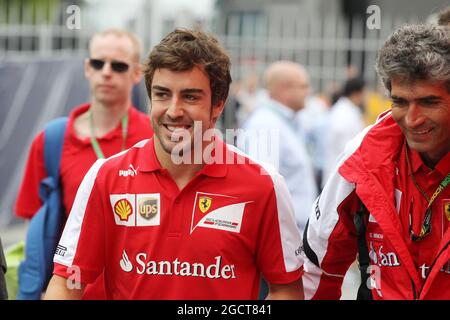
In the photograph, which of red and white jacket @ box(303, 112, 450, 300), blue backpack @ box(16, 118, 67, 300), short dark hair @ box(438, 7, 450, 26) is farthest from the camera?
blue backpack @ box(16, 118, 67, 300)

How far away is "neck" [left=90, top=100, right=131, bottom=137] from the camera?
572 centimetres

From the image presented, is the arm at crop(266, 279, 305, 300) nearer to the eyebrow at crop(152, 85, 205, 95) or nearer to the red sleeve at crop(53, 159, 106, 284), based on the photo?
the red sleeve at crop(53, 159, 106, 284)

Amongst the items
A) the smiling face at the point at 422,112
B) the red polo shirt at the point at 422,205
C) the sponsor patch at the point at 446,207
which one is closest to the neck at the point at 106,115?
the red polo shirt at the point at 422,205

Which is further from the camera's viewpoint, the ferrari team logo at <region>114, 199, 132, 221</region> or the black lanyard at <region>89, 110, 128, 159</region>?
the black lanyard at <region>89, 110, 128, 159</region>

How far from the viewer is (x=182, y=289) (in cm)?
361

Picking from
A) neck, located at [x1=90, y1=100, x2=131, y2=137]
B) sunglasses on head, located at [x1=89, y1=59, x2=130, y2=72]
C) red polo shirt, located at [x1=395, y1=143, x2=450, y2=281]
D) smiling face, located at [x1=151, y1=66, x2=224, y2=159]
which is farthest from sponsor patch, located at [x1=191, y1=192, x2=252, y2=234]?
sunglasses on head, located at [x1=89, y1=59, x2=130, y2=72]

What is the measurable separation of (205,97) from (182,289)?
761 millimetres

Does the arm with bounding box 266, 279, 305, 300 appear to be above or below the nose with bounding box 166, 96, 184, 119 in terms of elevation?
below

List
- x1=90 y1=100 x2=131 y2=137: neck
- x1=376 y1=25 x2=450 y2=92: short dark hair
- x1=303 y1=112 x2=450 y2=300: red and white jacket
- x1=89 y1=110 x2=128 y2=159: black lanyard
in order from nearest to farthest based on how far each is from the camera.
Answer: x1=376 y1=25 x2=450 y2=92: short dark hair < x1=303 y1=112 x2=450 y2=300: red and white jacket < x1=89 y1=110 x2=128 y2=159: black lanyard < x1=90 y1=100 x2=131 y2=137: neck

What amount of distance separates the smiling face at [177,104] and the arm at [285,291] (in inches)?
25.9

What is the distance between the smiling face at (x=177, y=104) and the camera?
12.1 ft

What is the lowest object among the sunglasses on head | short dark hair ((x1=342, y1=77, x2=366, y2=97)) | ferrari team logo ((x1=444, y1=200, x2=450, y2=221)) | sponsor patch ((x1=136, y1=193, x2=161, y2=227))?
sponsor patch ((x1=136, y1=193, x2=161, y2=227))

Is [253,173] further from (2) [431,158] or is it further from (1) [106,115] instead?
(1) [106,115]
